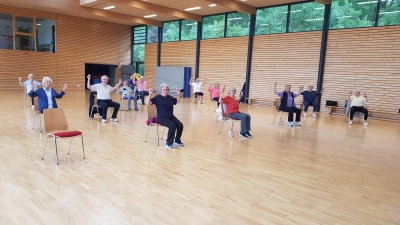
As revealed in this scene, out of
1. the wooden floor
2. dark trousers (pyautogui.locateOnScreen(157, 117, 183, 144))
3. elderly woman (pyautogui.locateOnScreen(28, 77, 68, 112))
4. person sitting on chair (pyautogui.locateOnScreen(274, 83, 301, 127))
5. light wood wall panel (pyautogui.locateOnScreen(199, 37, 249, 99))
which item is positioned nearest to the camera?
the wooden floor

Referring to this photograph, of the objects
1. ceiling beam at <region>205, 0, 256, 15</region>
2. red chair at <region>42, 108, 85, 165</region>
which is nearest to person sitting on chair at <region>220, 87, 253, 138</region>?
red chair at <region>42, 108, 85, 165</region>

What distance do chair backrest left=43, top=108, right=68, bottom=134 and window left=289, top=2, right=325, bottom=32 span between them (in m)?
11.9

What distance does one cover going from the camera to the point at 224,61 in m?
17.3

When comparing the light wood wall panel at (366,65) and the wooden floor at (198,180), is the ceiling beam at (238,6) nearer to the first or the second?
the light wood wall panel at (366,65)

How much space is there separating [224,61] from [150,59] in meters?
6.64

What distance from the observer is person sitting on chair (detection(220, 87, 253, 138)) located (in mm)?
7199

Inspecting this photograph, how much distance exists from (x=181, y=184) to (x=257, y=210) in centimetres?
109

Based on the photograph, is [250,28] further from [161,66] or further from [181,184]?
[181,184]

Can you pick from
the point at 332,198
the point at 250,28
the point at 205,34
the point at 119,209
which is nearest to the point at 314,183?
the point at 332,198

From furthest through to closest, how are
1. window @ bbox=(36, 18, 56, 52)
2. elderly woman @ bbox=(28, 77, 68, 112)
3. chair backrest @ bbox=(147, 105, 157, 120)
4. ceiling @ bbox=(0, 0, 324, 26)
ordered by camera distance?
window @ bbox=(36, 18, 56, 52)
ceiling @ bbox=(0, 0, 324, 26)
elderly woman @ bbox=(28, 77, 68, 112)
chair backrest @ bbox=(147, 105, 157, 120)

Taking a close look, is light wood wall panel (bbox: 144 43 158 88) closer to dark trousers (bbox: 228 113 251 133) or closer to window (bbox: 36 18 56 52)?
window (bbox: 36 18 56 52)

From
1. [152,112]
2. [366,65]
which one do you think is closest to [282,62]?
[366,65]

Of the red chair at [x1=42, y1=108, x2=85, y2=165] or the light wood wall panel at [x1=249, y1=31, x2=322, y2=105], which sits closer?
the red chair at [x1=42, y1=108, x2=85, y2=165]

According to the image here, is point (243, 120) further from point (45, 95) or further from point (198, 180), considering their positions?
point (45, 95)
